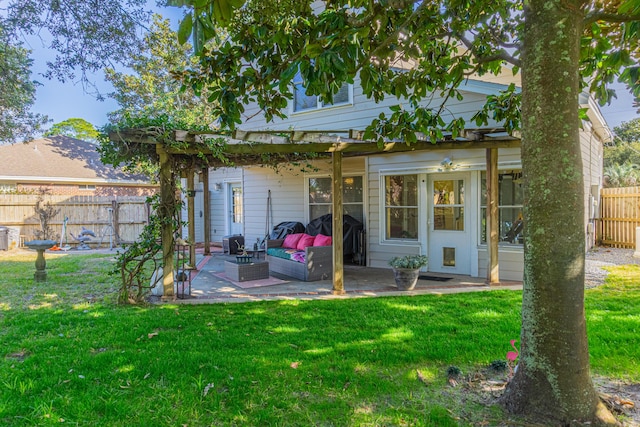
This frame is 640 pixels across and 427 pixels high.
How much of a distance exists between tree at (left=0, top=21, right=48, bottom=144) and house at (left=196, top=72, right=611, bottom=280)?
15.6 feet

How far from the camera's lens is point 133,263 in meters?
5.48

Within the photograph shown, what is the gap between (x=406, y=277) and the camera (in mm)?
5730

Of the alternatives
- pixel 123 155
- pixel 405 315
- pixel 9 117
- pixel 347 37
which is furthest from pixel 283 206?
pixel 9 117

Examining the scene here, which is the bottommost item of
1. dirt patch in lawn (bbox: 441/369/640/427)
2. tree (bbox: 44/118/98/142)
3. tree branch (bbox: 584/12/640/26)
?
dirt patch in lawn (bbox: 441/369/640/427)

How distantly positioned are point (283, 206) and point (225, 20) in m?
8.34

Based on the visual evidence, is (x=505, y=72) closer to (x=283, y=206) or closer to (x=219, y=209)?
(x=283, y=206)

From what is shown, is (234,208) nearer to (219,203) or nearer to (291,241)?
(219,203)

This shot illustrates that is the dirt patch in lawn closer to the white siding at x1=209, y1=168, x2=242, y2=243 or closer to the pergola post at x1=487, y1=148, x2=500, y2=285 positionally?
the pergola post at x1=487, y1=148, x2=500, y2=285

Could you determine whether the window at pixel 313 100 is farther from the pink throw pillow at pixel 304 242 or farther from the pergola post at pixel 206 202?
the pink throw pillow at pixel 304 242

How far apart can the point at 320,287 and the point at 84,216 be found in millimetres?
10566

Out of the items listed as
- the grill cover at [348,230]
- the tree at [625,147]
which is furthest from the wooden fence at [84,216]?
Answer: the tree at [625,147]

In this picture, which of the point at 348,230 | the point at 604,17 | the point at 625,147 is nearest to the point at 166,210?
the point at 348,230

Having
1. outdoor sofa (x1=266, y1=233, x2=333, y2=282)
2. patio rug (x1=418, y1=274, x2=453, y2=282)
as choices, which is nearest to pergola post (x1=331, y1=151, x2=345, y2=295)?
outdoor sofa (x1=266, y1=233, x2=333, y2=282)

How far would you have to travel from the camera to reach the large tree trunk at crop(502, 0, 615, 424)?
2.05 m
